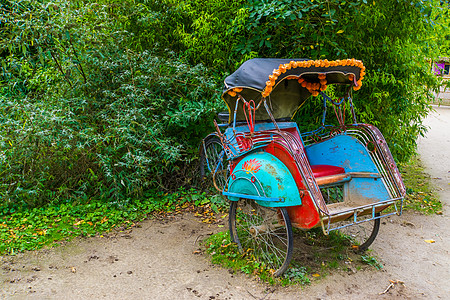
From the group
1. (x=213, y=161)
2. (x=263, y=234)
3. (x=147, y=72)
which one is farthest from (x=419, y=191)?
(x=147, y=72)

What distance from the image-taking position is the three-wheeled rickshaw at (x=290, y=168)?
3.31 m

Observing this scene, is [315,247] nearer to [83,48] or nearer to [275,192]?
[275,192]

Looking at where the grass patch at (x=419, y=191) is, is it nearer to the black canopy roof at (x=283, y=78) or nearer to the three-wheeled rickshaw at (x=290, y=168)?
the three-wheeled rickshaw at (x=290, y=168)

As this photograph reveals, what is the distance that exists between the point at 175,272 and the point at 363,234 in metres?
2.32

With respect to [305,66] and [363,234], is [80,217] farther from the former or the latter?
[363,234]

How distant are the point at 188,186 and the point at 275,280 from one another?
2561mm

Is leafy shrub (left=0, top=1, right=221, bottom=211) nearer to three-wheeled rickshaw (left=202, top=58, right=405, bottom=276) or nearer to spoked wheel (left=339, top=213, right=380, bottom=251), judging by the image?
three-wheeled rickshaw (left=202, top=58, right=405, bottom=276)

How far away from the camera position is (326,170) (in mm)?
3867

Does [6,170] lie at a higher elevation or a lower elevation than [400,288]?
higher

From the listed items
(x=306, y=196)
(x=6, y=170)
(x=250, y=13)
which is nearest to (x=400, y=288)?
(x=306, y=196)

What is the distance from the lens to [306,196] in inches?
128

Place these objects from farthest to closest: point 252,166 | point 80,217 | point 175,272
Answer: point 80,217, point 175,272, point 252,166

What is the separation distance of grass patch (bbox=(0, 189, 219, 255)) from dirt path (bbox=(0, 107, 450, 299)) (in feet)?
0.63

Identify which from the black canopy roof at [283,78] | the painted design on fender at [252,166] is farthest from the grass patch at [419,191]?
the painted design on fender at [252,166]
